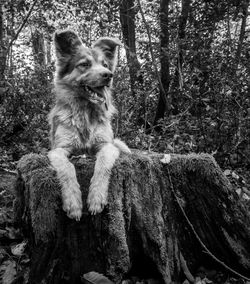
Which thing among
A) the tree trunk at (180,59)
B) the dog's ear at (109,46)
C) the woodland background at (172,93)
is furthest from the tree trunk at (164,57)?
the dog's ear at (109,46)

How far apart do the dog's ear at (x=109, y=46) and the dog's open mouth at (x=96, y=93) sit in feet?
3.26

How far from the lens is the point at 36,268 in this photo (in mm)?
3184

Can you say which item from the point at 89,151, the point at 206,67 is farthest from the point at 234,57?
the point at 89,151

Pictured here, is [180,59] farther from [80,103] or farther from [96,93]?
[80,103]

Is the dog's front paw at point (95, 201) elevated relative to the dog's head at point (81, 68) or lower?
lower

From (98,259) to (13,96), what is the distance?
642 cm

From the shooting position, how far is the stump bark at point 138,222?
322cm

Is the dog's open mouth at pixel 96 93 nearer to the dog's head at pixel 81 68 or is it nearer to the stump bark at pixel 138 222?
the dog's head at pixel 81 68

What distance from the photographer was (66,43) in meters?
5.02

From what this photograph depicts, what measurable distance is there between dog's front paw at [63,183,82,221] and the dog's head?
1.87m

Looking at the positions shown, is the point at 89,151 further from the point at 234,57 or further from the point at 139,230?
the point at 234,57

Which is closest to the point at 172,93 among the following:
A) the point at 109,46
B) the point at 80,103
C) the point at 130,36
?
the point at 130,36

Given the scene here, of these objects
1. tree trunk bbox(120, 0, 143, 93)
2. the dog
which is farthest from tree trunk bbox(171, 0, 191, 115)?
the dog

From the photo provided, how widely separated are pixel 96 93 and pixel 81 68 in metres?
0.47
